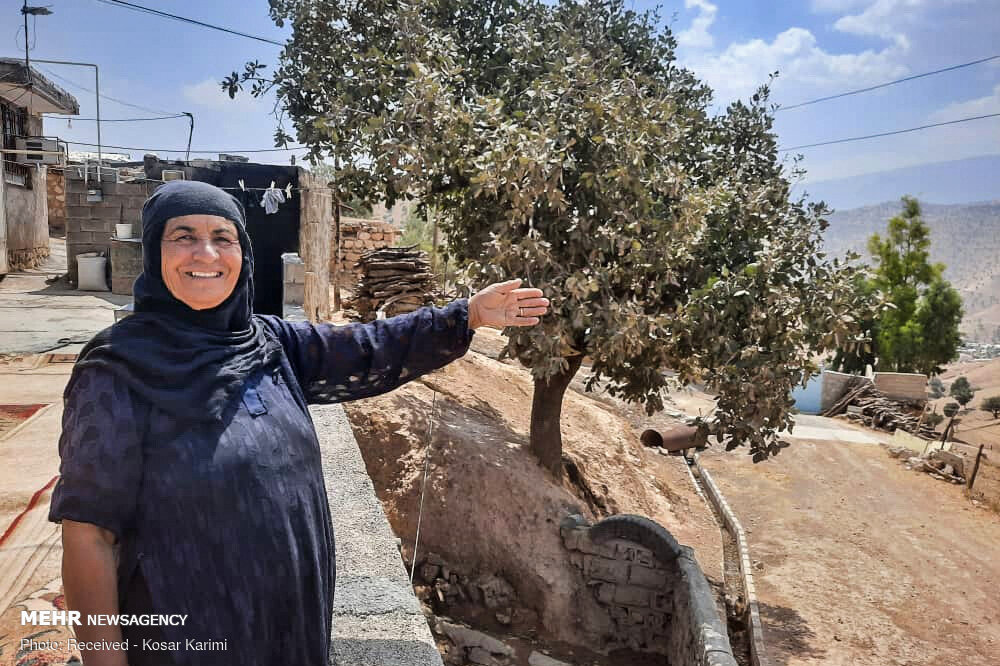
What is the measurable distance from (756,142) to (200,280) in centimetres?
887

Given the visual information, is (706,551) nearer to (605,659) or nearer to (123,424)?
(605,659)

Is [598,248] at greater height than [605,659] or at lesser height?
greater

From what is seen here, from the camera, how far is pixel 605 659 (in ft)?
23.0

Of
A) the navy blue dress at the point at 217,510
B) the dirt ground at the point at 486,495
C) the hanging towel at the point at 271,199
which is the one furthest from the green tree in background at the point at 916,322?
the navy blue dress at the point at 217,510

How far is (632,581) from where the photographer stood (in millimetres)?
7230

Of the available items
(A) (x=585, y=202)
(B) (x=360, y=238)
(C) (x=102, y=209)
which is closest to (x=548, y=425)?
(A) (x=585, y=202)

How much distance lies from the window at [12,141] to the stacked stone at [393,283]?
20.9 feet

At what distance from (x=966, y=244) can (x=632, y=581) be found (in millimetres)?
139098

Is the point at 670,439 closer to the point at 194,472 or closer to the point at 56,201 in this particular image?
the point at 194,472

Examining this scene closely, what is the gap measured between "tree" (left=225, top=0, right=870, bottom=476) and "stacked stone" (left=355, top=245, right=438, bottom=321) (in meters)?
6.28

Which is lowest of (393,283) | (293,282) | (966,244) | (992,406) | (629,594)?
(992,406)

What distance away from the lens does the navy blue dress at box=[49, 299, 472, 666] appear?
142 centimetres

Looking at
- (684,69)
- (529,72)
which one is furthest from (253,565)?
(684,69)

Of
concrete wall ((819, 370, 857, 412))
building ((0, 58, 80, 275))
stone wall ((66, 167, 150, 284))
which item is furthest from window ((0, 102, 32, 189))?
concrete wall ((819, 370, 857, 412))
